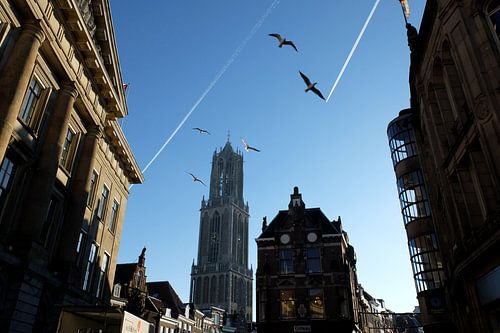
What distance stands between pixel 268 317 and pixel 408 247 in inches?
651

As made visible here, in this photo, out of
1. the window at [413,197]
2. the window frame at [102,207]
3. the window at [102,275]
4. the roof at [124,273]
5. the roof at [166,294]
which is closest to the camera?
the window at [102,275]

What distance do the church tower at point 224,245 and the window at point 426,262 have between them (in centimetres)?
9307

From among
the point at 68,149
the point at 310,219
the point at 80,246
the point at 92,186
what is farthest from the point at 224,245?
the point at 68,149

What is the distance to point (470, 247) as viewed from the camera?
1416 cm

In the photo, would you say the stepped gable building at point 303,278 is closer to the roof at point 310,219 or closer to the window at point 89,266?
the roof at point 310,219

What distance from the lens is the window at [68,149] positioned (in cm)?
2168

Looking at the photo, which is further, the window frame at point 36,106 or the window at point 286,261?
the window at point 286,261

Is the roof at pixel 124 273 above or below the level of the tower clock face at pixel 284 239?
below

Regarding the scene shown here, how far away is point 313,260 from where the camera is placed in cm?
4228

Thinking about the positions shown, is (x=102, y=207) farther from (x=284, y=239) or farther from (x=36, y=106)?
(x=284, y=239)

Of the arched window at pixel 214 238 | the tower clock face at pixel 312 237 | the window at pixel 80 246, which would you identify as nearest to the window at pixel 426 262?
the tower clock face at pixel 312 237

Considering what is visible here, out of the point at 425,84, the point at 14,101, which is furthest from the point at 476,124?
the point at 14,101

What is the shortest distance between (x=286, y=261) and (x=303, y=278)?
9.13 feet

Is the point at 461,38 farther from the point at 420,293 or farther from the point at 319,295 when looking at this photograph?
the point at 319,295
